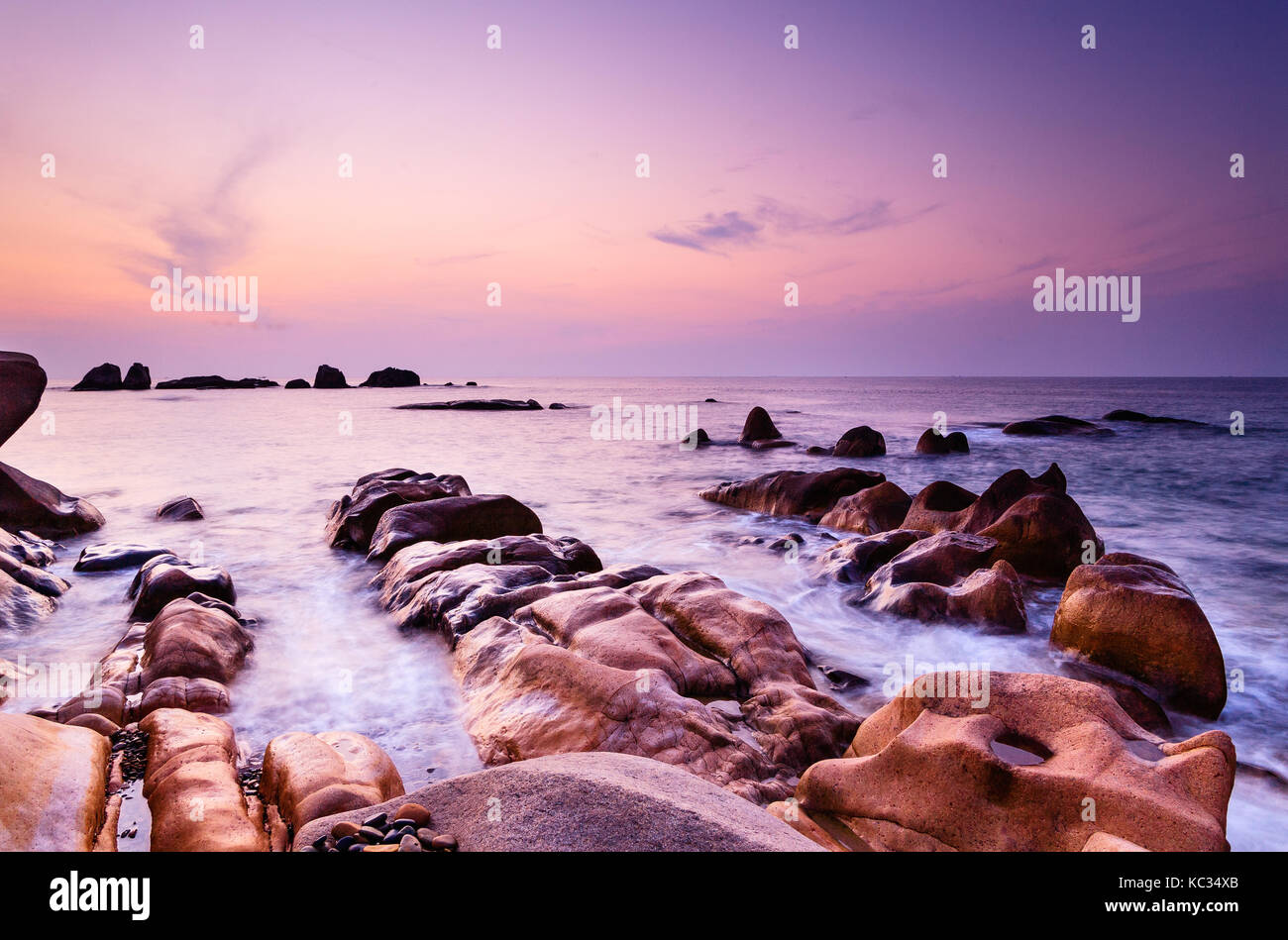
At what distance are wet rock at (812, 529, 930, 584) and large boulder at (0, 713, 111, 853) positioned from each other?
299 inches

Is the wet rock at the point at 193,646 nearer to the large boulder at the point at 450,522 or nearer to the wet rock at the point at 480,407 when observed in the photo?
the large boulder at the point at 450,522

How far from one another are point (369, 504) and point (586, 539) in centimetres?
364

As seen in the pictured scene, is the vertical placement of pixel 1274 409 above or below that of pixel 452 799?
above

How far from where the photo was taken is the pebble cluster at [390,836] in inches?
96.2

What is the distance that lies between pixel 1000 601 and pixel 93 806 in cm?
729

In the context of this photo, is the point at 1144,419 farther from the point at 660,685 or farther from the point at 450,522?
the point at 660,685

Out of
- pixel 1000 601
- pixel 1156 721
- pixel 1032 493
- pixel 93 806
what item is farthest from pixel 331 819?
pixel 1032 493

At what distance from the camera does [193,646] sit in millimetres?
5234

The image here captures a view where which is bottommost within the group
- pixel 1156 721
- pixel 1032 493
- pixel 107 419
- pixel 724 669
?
pixel 1156 721

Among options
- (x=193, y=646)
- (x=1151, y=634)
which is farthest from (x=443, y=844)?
(x=1151, y=634)

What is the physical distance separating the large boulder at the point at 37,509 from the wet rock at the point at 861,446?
754 inches

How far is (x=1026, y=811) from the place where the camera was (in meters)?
3.15

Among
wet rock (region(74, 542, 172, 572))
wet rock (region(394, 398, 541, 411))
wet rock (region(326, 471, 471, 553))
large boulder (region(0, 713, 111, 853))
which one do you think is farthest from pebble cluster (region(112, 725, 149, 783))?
wet rock (region(394, 398, 541, 411))
